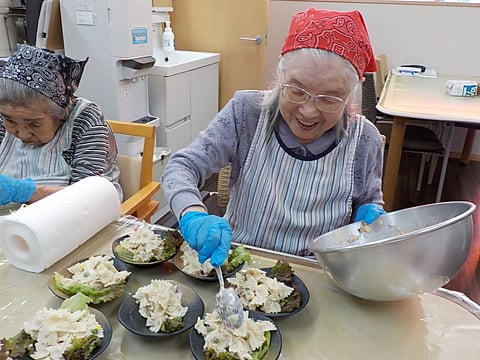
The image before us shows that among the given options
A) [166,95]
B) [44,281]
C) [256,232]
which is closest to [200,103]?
[166,95]

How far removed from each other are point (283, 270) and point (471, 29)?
139 inches

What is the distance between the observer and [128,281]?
851mm

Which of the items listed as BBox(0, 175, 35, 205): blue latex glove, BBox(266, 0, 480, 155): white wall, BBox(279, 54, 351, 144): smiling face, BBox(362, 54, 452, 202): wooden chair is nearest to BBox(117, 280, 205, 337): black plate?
BBox(279, 54, 351, 144): smiling face

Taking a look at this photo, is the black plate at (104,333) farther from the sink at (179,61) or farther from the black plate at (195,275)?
the sink at (179,61)

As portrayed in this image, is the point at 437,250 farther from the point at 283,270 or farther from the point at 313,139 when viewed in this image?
the point at 313,139

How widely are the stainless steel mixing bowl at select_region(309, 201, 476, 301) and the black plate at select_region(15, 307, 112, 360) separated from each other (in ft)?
1.26

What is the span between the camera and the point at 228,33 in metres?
3.30

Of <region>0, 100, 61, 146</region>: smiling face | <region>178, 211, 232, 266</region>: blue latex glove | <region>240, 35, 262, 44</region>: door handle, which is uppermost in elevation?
<region>240, 35, 262, 44</region>: door handle

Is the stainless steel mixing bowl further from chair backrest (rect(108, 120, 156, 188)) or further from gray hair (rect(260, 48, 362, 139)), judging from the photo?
chair backrest (rect(108, 120, 156, 188))

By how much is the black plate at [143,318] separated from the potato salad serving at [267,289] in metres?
0.08

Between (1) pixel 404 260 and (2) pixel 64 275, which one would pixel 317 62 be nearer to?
(1) pixel 404 260

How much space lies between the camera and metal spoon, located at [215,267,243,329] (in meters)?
0.69

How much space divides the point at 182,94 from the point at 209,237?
2.19 m

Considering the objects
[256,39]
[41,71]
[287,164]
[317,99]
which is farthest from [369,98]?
[41,71]
